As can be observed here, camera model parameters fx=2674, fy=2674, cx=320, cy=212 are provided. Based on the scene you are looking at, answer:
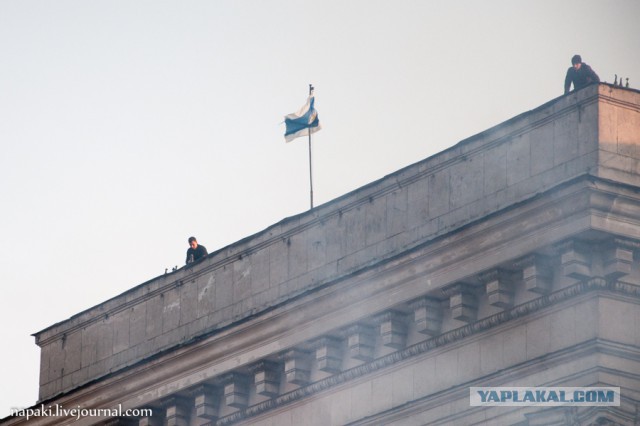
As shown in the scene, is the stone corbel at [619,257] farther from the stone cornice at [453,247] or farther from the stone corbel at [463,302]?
the stone corbel at [463,302]

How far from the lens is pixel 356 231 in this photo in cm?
5128

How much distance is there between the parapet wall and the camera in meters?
46.5

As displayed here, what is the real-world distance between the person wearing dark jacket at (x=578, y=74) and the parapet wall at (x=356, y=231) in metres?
1.47

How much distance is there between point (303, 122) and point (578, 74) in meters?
10.2

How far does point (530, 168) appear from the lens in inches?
1855

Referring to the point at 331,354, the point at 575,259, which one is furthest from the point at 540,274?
the point at 331,354

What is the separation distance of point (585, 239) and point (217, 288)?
473 inches

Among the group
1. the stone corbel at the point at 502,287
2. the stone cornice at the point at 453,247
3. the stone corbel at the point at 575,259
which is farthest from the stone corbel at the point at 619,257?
the stone corbel at the point at 502,287

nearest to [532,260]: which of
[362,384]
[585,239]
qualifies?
[585,239]

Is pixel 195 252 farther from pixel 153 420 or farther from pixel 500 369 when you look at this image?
pixel 500 369

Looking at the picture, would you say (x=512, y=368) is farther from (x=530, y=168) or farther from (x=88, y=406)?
(x=88, y=406)

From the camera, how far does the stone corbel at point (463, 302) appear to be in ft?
156

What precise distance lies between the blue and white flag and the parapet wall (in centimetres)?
361

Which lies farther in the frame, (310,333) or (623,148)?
(310,333)
